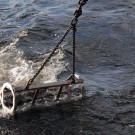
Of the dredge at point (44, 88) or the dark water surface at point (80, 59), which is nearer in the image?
the dredge at point (44, 88)

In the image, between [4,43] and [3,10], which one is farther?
[3,10]

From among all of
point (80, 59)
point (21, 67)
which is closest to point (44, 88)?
point (21, 67)

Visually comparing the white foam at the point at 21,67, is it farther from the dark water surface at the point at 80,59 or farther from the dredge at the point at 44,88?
the dredge at the point at 44,88

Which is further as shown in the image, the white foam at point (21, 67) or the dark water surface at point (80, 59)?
the white foam at point (21, 67)

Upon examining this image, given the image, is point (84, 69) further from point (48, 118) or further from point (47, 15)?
point (47, 15)

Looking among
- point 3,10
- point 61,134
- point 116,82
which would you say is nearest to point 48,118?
point 61,134

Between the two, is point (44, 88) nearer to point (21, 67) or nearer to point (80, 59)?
point (21, 67)

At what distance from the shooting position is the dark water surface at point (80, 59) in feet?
25.0

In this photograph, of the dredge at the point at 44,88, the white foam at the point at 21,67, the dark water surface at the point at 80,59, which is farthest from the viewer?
the white foam at the point at 21,67

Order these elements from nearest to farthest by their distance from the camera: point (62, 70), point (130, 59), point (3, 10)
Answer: point (62, 70)
point (130, 59)
point (3, 10)

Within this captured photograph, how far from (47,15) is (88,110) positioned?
Result: 7426 millimetres

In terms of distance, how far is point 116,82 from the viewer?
9.30 meters

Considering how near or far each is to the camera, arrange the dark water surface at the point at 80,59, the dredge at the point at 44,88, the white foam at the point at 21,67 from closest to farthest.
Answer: the dredge at the point at 44,88 < the dark water surface at the point at 80,59 < the white foam at the point at 21,67

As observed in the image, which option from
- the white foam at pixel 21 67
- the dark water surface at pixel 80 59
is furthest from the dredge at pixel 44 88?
the white foam at pixel 21 67
